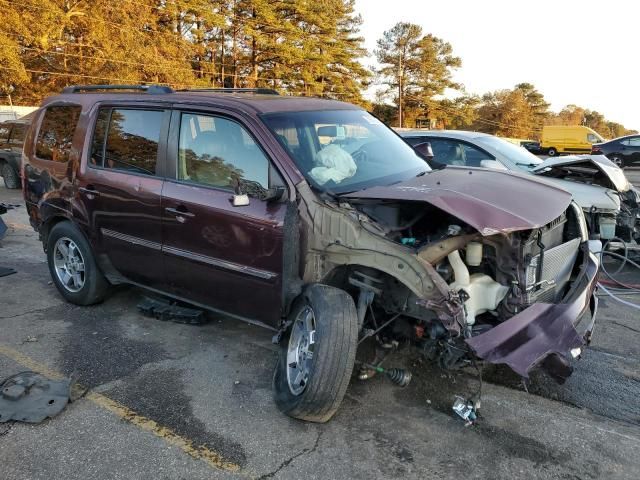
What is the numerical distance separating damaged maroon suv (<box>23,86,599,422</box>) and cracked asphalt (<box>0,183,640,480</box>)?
337mm

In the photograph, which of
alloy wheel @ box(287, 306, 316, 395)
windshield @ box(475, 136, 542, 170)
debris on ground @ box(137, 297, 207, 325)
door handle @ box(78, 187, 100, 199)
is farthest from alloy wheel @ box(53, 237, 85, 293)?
windshield @ box(475, 136, 542, 170)

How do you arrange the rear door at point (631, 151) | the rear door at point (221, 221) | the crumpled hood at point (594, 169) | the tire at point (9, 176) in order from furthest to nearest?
the rear door at point (631, 151) < the tire at point (9, 176) < the crumpled hood at point (594, 169) < the rear door at point (221, 221)

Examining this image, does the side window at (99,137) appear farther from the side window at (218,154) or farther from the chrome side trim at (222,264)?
the chrome side trim at (222,264)

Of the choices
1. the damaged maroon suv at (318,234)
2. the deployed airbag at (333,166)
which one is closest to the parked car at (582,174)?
the deployed airbag at (333,166)

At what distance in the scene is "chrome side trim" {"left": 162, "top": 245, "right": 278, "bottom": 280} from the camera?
3438mm

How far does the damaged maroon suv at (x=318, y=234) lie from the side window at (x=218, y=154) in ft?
0.04

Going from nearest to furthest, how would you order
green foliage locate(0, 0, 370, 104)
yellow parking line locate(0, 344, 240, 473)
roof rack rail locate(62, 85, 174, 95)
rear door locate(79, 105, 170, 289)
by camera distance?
yellow parking line locate(0, 344, 240, 473) → rear door locate(79, 105, 170, 289) → roof rack rail locate(62, 85, 174, 95) → green foliage locate(0, 0, 370, 104)

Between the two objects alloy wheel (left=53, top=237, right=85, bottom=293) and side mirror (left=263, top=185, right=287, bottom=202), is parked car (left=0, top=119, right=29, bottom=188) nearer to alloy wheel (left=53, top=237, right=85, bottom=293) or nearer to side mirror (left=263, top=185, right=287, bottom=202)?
alloy wheel (left=53, top=237, right=85, bottom=293)

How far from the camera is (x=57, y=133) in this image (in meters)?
4.96

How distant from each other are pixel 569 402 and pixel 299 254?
197 cm

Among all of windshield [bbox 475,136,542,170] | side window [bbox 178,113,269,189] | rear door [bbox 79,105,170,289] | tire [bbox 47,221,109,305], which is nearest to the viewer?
side window [bbox 178,113,269,189]

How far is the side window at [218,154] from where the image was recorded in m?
3.53

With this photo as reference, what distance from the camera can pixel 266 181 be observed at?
3.44 m

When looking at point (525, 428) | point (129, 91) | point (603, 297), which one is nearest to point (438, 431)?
point (525, 428)
